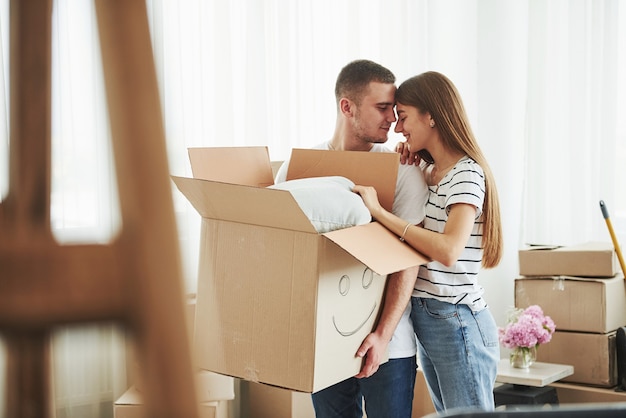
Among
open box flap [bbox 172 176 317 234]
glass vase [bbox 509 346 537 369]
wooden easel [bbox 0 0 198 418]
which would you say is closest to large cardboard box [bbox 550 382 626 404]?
glass vase [bbox 509 346 537 369]

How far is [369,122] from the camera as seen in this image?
2.06 metres

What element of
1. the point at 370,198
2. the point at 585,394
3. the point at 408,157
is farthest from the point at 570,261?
the point at 370,198

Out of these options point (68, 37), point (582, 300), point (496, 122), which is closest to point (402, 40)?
point (496, 122)

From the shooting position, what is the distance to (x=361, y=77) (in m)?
2.10

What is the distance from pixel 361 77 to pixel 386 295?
25.2 inches

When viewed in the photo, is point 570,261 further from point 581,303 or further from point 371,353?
point 371,353

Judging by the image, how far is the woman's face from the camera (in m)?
1.91

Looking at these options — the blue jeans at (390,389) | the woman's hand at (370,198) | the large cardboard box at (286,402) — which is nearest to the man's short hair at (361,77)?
the woman's hand at (370,198)

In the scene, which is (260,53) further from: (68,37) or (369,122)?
(369,122)

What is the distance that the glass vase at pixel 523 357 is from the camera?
3.16 metres

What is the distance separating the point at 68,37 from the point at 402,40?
174 centimetres

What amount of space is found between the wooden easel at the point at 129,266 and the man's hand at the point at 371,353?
127 cm

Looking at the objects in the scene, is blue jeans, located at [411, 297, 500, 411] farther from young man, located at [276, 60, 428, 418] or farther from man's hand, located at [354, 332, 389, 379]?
man's hand, located at [354, 332, 389, 379]

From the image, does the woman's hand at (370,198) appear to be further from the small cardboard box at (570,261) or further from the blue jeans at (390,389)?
the small cardboard box at (570,261)
